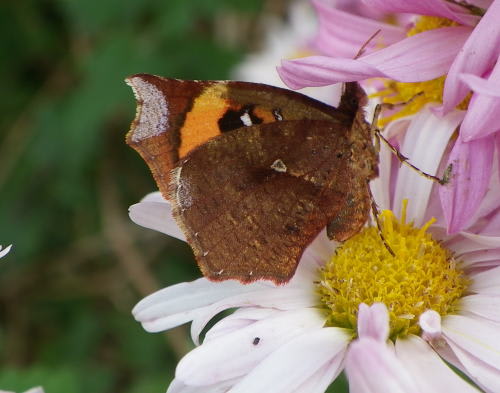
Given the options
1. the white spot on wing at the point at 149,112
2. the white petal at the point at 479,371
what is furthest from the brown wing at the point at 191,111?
the white petal at the point at 479,371

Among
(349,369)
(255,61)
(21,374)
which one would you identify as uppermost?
(255,61)

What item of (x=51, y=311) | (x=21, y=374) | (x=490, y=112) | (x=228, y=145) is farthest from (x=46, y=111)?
(x=490, y=112)

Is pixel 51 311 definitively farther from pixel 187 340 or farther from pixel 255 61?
pixel 255 61

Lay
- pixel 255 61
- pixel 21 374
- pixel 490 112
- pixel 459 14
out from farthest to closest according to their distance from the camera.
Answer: pixel 255 61, pixel 21 374, pixel 459 14, pixel 490 112

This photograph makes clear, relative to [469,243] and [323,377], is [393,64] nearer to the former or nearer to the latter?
[469,243]

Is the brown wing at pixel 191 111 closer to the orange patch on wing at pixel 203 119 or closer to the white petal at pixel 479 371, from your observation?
the orange patch on wing at pixel 203 119

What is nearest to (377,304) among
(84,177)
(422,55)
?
(422,55)
